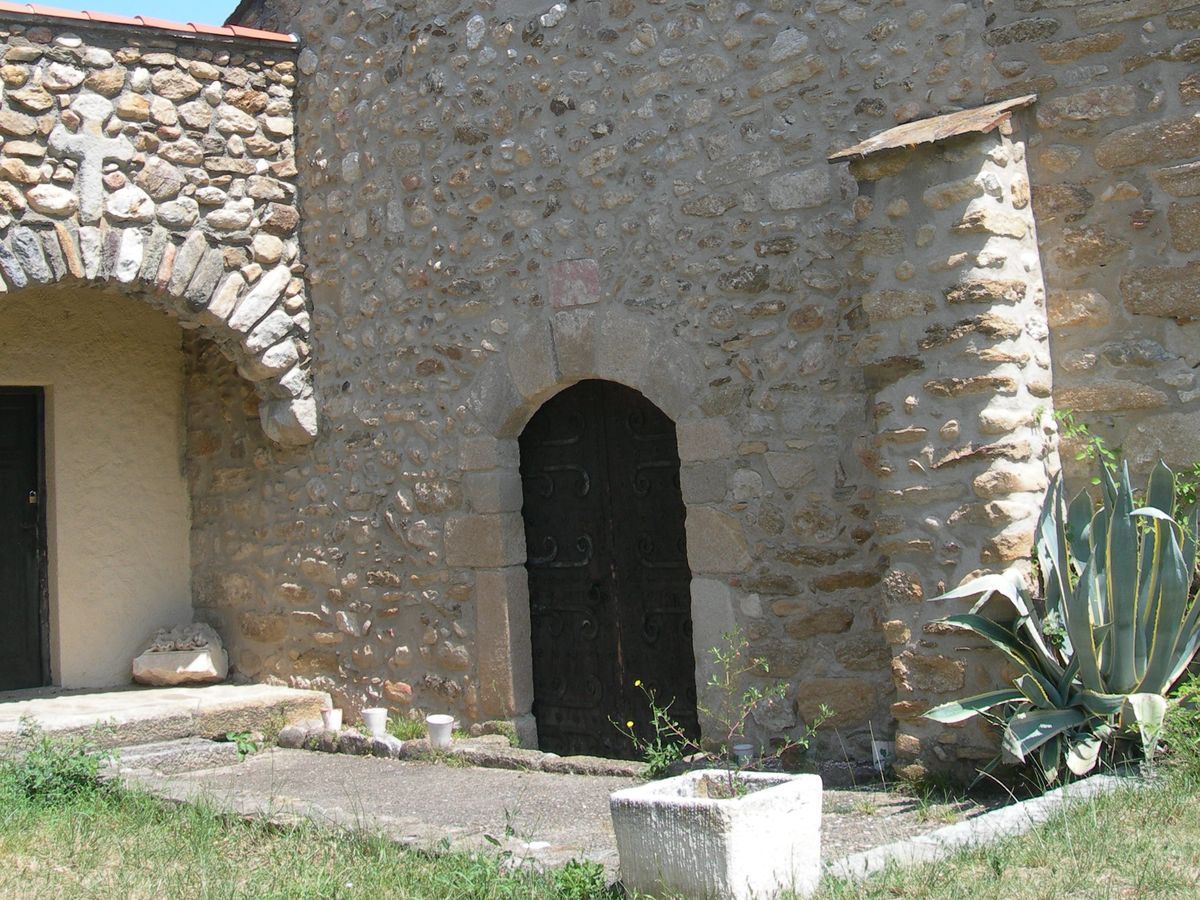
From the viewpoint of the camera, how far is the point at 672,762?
4.79 metres

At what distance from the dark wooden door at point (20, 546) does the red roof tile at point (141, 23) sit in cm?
224

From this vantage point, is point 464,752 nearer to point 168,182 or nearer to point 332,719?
point 332,719

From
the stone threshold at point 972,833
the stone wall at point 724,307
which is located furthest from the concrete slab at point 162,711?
the stone threshold at point 972,833

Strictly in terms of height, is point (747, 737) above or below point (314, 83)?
below

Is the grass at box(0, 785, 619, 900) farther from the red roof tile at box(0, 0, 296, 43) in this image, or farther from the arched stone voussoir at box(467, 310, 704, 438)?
the red roof tile at box(0, 0, 296, 43)

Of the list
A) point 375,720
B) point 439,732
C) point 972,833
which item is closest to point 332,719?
point 375,720

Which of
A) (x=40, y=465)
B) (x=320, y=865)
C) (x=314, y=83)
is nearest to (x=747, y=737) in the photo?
(x=320, y=865)

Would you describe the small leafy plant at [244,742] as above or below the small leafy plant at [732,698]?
below

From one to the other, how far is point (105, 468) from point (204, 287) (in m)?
1.59

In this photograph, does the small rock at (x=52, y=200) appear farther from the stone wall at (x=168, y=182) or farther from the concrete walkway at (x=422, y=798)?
the concrete walkway at (x=422, y=798)

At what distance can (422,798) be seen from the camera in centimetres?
484

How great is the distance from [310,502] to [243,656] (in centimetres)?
104

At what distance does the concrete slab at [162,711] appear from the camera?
19.9 ft

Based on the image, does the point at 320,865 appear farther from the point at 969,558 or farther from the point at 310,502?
the point at 310,502
